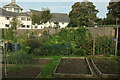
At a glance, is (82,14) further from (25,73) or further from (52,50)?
(25,73)

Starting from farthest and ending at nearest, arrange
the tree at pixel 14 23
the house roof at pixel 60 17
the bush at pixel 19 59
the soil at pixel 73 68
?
the house roof at pixel 60 17 → the tree at pixel 14 23 → the bush at pixel 19 59 → the soil at pixel 73 68

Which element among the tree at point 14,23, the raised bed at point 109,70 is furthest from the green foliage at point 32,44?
the tree at point 14,23

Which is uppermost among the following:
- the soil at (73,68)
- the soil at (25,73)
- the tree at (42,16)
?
the tree at (42,16)

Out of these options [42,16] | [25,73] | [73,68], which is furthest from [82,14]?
[25,73]

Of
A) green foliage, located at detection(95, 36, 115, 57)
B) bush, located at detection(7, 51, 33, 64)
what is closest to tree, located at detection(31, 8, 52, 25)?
green foliage, located at detection(95, 36, 115, 57)

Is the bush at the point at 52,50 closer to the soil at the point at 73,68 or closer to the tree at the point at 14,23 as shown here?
the soil at the point at 73,68

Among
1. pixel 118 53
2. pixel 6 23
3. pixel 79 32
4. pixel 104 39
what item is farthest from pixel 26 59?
pixel 6 23

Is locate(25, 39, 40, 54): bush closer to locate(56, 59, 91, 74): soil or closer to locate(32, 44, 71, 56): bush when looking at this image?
locate(32, 44, 71, 56): bush

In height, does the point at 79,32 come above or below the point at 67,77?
above

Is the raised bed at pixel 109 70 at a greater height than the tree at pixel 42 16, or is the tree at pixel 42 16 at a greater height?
the tree at pixel 42 16

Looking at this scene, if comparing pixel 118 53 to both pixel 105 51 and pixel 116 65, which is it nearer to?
pixel 105 51

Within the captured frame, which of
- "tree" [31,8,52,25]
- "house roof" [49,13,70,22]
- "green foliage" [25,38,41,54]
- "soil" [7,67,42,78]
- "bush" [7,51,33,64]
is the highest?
"house roof" [49,13,70,22]

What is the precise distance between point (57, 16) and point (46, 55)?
24442 mm

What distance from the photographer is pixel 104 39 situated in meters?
6.77
